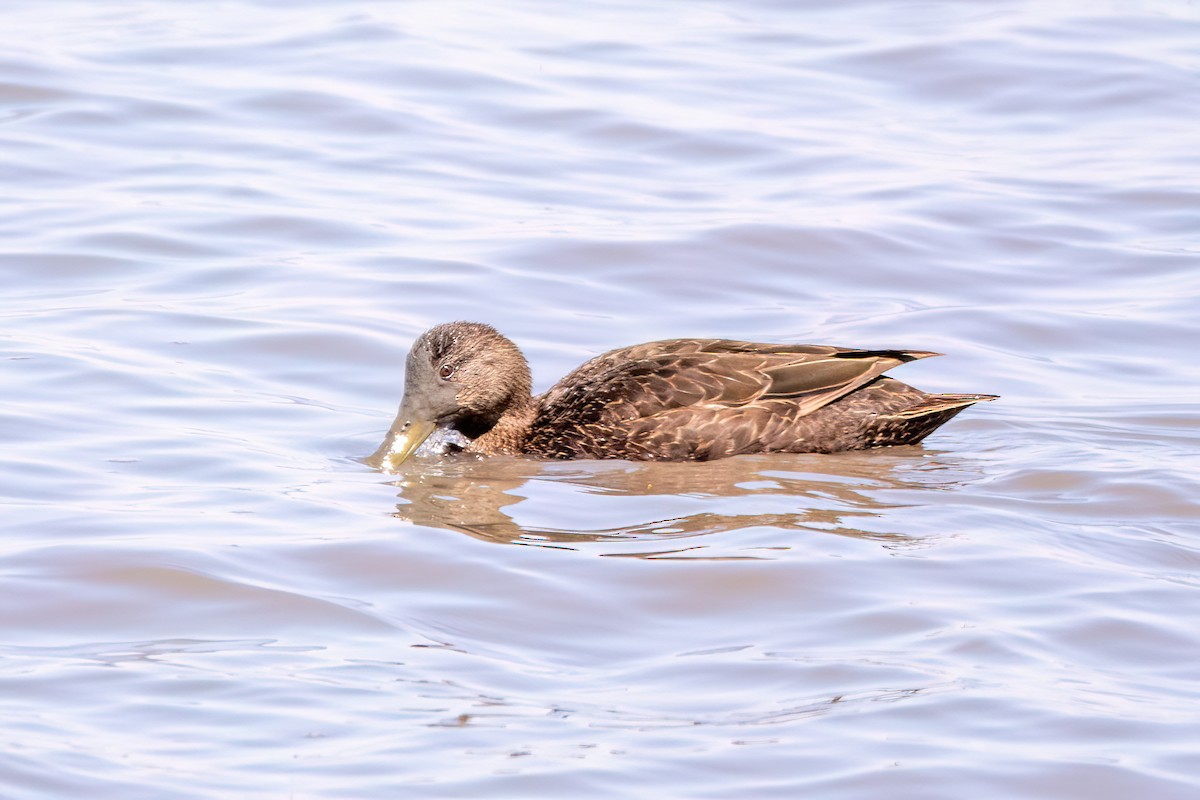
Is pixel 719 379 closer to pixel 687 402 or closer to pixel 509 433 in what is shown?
pixel 687 402

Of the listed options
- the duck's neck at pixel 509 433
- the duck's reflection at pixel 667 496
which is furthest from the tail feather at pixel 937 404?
the duck's neck at pixel 509 433

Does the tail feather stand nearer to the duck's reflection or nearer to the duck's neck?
the duck's reflection

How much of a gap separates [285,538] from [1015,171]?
8939mm

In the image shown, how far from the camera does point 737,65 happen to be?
1775 centimetres

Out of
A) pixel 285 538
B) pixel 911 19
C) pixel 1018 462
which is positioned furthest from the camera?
pixel 911 19

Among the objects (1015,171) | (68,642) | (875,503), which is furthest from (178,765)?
(1015,171)

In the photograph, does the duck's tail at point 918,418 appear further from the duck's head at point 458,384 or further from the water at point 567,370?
the duck's head at point 458,384

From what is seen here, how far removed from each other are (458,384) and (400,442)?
19.7 inches

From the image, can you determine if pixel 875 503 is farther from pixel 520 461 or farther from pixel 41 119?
pixel 41 119

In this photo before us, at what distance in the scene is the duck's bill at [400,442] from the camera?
29.3ft

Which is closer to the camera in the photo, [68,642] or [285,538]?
[68,642]

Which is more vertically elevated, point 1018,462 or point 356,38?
point 356,38

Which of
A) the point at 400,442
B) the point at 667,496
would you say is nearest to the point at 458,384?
the point at 400,442

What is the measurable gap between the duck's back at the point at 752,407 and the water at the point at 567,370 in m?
0.21
